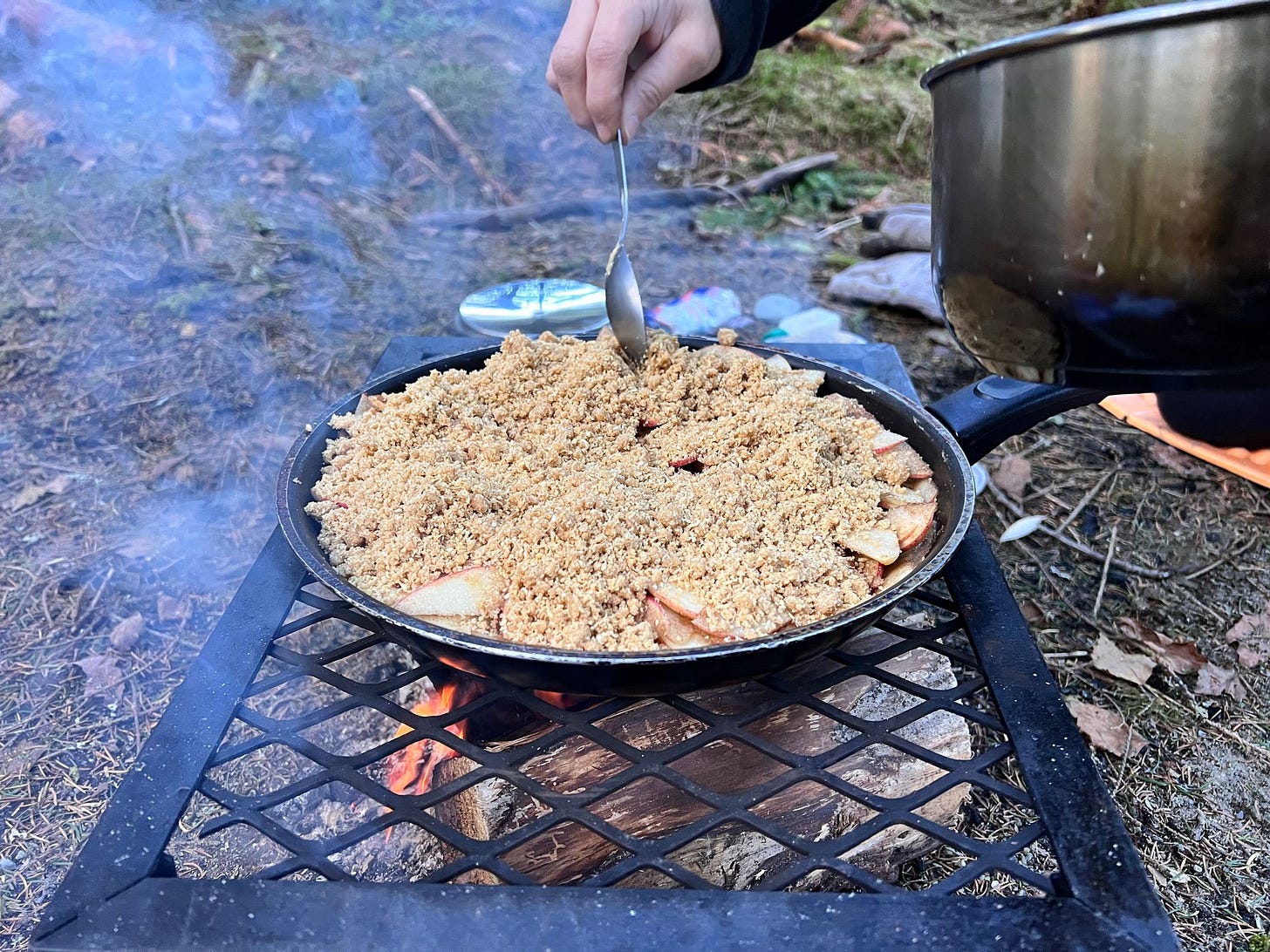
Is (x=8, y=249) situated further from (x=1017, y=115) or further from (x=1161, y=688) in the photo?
(x=1161, y=688)

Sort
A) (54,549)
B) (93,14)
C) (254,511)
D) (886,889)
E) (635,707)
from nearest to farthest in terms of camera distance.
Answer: (886,889)
(635,707)
(54,549)
(254,511)
(93,14)

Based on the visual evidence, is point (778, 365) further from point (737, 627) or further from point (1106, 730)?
point (1106, 730)

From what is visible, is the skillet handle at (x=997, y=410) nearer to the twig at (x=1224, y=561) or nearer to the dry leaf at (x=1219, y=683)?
the dry leaf at (x=1219, y=683)

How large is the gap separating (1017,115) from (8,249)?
4.53m

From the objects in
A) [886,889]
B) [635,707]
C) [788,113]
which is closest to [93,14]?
[788,113]

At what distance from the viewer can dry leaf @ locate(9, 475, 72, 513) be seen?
2.77 metres

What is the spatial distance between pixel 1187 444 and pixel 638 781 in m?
2.63

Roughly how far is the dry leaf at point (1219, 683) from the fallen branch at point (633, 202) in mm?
4153

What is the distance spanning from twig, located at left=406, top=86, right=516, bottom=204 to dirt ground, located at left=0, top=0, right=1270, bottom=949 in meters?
0.07

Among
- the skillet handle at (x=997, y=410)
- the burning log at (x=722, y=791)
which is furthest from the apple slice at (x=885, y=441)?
the burning log at (x=722, y=791)

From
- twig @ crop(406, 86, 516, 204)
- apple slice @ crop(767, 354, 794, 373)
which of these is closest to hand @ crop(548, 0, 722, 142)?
apple slice @ crop(767, 354, 794, 373)

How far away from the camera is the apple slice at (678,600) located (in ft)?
4.27

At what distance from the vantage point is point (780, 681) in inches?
53.7

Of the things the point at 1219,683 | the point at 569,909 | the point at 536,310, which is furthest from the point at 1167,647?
the point at 536,310
